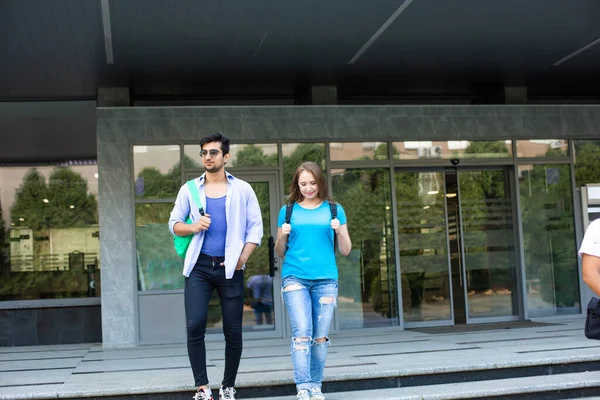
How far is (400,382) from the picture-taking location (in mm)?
5926

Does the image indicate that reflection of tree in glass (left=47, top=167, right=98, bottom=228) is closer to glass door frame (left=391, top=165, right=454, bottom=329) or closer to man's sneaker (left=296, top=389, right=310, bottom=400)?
glass door frame (left=391, top=165, right=454, bottom=329)

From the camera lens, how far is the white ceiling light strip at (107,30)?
22.1 feet

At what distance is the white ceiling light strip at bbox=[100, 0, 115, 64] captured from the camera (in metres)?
6.75

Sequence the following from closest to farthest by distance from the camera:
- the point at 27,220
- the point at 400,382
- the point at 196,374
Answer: the point at 196,374 < the point at 400,382 < the point at 27,220

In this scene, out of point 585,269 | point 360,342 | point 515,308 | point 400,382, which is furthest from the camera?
point 515,308

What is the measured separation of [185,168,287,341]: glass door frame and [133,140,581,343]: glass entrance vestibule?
0.05 feet

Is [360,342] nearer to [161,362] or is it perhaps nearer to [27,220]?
[161,362]

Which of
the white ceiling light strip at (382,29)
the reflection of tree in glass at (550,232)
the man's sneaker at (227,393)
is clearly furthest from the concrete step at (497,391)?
the reflection of tree in glass at (550,232)

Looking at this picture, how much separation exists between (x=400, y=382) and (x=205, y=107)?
4.97 meters

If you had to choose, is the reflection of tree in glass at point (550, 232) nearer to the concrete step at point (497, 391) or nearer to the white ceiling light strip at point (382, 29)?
the white ceiling light strip at point (382, 29)

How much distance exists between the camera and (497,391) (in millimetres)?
5637

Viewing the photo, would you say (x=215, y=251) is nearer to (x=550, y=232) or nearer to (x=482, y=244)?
(x=482, y=244)

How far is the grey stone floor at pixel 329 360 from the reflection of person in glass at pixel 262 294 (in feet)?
1.38

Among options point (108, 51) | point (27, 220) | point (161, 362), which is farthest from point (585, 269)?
point (27, 220)
